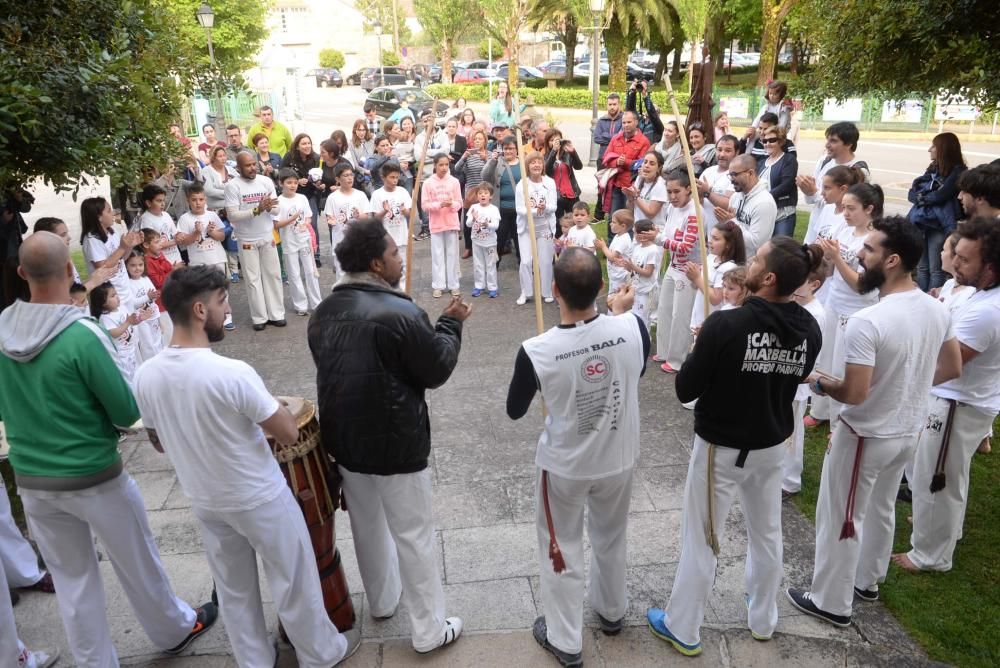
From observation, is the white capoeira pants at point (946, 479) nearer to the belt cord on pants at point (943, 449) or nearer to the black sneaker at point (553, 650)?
the belt cord on pants at point (943, 449)

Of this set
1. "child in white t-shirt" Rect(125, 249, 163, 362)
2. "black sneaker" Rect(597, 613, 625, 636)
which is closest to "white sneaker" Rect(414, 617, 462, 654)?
"black sneaker" Rect(597, 613, 625, 636)

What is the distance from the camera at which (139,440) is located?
6.55m

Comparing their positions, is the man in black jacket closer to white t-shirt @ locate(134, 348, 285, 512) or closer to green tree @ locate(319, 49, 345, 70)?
white t-shirt @ locate(134, 348, 285, 512)

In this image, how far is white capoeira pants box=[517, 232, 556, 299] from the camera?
380 inches

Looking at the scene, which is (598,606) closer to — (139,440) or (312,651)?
(312,651)

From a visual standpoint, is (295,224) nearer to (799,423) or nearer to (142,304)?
(142,304)

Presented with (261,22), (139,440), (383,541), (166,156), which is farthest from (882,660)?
(261,22)

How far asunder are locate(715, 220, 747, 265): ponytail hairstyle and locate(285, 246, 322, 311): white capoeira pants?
17.6 feet

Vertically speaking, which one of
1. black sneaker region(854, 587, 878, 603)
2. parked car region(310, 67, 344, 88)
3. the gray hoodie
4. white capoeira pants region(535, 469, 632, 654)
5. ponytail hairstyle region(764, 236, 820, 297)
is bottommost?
black sneaker region(854, 587, 878, 603)

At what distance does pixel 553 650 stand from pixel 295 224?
22.3ft

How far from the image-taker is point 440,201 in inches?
388

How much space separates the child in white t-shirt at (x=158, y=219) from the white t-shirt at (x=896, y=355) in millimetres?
6737

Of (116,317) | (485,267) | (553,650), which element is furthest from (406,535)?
(485,267)

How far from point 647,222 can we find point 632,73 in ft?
123
